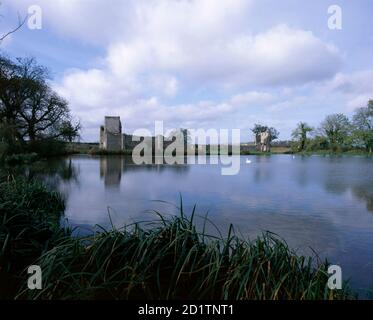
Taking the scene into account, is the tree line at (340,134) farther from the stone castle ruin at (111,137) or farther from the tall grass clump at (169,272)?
the tall grass clump at (169,272)

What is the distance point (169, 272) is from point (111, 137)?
36247 millimetres

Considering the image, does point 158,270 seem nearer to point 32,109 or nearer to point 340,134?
point 32,109

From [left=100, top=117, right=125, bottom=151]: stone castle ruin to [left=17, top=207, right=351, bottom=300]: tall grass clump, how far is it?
3506cm

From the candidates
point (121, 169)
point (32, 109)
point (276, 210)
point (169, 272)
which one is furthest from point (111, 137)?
point (169, 272)

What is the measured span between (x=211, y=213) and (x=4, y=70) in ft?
69.2

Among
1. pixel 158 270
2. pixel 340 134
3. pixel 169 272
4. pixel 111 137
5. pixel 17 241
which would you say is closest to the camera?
pixel 158 270

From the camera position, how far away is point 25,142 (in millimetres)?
23375

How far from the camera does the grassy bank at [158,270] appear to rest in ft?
7.63

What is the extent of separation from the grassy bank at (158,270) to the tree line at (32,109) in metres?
18.0

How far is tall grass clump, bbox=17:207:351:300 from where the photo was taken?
91.1 inches

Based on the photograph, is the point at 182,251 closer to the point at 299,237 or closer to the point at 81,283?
the point at 81,283

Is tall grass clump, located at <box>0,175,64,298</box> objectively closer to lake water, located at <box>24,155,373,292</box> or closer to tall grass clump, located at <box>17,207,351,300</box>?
tall grass clump, located at <box>17,207,351,300</box>

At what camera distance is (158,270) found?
8.15 ft
